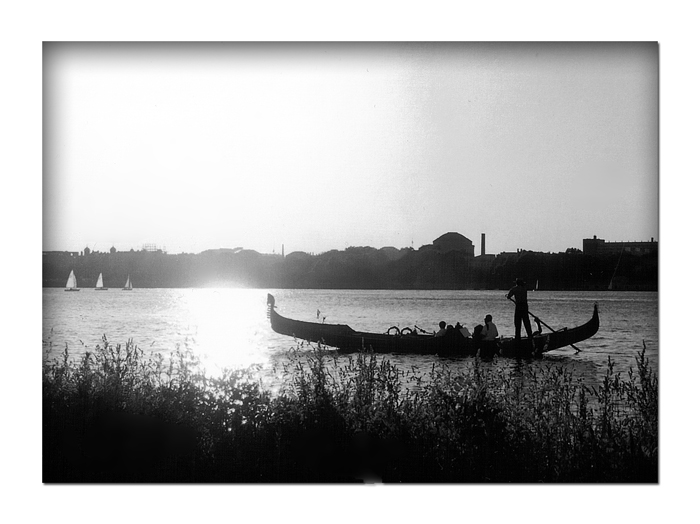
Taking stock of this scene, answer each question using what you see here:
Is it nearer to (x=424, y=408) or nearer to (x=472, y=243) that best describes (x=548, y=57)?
(x=472, y=243)

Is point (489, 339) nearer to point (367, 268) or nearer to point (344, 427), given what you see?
point (367, 268)

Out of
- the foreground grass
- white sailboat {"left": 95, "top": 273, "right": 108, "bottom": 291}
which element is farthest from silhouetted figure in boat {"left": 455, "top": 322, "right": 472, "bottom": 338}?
white sailboat {"left": 95, "top": 273, "right": 108, "bottom": 291}

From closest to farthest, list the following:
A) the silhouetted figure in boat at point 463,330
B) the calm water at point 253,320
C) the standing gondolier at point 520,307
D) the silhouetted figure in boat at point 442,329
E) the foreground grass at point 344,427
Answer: the foreground grass at point 344,427 → the calm water at point 253,320 → the standing gondolier at point 520,307 → the silhouetted figure in boat at point 463,330 → the silhouetted figure in boat at point 442,329

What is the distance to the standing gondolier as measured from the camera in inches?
179

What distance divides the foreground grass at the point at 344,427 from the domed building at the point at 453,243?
28.0 inches

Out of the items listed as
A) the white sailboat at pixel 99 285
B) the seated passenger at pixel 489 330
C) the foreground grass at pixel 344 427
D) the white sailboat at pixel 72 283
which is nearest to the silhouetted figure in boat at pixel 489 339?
the seated passenger at pixel 489 330

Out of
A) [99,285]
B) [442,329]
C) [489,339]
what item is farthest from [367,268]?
[99,285]

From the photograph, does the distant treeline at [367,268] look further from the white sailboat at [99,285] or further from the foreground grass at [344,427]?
the foreground grass at [344,427]

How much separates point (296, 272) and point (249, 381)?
772 millimetres

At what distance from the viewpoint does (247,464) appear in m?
4.05

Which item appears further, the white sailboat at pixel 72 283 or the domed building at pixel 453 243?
the domed building at pixel 453 243

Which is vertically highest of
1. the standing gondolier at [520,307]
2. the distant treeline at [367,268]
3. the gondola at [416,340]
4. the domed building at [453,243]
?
the domed building at [453,243]

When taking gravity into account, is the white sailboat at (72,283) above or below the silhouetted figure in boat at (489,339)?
above

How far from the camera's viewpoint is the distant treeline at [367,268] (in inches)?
175
